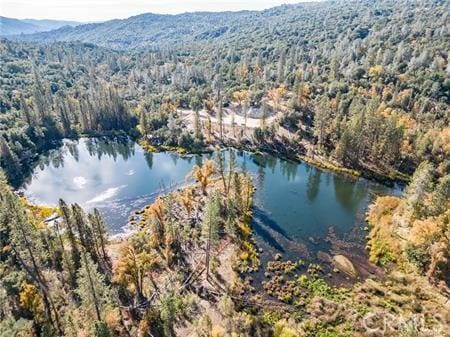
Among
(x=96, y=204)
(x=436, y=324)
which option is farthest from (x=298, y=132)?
(x=436, y=324)

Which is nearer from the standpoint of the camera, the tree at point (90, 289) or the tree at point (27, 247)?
the tree at point (90, 289)

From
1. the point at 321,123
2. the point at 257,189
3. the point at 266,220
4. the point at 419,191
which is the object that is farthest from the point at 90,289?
the point at 321,123

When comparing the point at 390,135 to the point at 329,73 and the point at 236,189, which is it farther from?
the point at 329,73

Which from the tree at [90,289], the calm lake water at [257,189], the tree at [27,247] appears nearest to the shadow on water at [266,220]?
the calm lake water at [257,189]

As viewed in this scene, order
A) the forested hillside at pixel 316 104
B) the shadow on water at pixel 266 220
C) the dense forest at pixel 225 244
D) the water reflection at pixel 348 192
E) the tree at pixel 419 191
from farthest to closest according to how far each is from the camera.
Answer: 1. the forested hillside at pixel 316 104
2. the water reflection at pixel 348 192
3. the shadow on water at pixel 266 220
4. the tree at pixel 419 191
5. the dense forest at pixel 225 244

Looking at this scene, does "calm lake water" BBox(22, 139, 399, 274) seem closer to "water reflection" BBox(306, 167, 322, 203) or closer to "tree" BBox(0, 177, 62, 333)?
"water reflection" BBox(306, 167, 322, 203)

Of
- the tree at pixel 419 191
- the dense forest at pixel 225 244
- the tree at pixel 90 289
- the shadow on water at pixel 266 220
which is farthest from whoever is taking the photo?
the shadow on water at pixel 266 220

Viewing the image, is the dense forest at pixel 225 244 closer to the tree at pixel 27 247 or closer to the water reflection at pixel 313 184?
the tree at pixel 27 247

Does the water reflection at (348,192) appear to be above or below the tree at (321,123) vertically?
below
